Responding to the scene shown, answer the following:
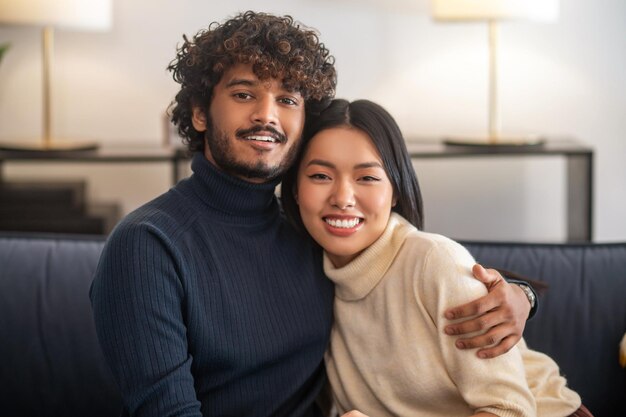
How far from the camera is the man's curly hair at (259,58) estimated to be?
1.57 meters

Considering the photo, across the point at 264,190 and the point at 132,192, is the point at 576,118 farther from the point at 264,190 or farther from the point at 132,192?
the point at 264,190

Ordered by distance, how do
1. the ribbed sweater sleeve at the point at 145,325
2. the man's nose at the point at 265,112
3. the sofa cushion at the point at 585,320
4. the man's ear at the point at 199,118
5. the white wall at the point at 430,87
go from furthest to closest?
the white wall at the point at 430,87 < the sofa cushion at the point at 585,320 < the man's ear at the point at 199,118 < the man's nose at the point at 265,112 < the ribbed sweater sleeve at the point at 145,325

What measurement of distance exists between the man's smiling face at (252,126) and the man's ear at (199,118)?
0.17 feet

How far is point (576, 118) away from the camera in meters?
3.65

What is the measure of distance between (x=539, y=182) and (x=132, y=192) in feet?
5.21

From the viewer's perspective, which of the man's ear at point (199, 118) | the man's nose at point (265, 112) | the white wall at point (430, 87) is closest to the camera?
the man's nose at point (265, 112)

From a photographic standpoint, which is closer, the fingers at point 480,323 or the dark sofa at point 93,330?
the fingers at point 480,323

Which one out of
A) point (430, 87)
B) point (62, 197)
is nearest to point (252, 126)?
point (62, 197)

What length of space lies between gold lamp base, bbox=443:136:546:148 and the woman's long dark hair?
5.14 ft

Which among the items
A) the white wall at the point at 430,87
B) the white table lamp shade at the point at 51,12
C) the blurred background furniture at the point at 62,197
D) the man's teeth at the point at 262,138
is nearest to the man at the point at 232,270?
the man's teeth at the point at 262,138

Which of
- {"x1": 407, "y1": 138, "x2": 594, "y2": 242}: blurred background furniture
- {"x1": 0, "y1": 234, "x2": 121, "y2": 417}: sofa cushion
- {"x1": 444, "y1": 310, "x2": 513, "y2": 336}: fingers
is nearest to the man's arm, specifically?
{"x1": 444, "y1": 310, "x2": 513, "y2": 336}: fingers

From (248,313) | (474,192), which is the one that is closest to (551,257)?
(248,313)

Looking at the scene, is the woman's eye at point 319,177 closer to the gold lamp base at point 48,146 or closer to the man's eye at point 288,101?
the man's eye at point 288,101

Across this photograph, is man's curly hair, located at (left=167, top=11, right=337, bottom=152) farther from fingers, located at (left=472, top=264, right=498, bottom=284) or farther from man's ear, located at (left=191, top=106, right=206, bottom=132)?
fingers, located at (left=472, top=264, right=498, bottom=284)
